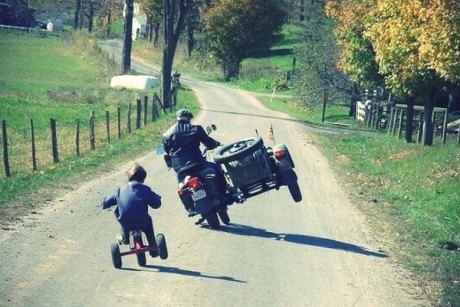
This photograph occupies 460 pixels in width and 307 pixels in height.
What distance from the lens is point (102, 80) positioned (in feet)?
202

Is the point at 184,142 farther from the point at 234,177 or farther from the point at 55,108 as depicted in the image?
the point at 55,108

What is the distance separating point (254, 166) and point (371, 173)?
987 cm

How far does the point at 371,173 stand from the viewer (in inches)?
913

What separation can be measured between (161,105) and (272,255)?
30433 mm

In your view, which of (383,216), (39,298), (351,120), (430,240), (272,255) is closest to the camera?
(39,298)

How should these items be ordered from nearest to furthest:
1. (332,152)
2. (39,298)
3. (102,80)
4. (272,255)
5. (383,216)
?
(39,298), (272,255), (383,216), (332,152), (102,80)

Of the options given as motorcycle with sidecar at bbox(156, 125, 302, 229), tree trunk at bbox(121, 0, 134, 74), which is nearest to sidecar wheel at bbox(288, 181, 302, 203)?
motorcycle with sidecar at bbox(156, 125, 302, 229)

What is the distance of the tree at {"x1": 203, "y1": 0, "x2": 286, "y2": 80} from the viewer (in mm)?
80062

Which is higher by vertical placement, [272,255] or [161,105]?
[272,255]

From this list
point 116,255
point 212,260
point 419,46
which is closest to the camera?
point 116,255

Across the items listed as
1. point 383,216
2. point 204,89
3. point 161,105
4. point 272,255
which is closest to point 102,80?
point 204,89

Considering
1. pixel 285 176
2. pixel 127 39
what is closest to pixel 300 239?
pixel 285 176

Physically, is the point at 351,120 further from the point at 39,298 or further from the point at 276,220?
the point at 39,298

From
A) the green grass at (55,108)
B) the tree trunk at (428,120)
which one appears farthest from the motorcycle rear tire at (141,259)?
the tree trunk at (428,120)
